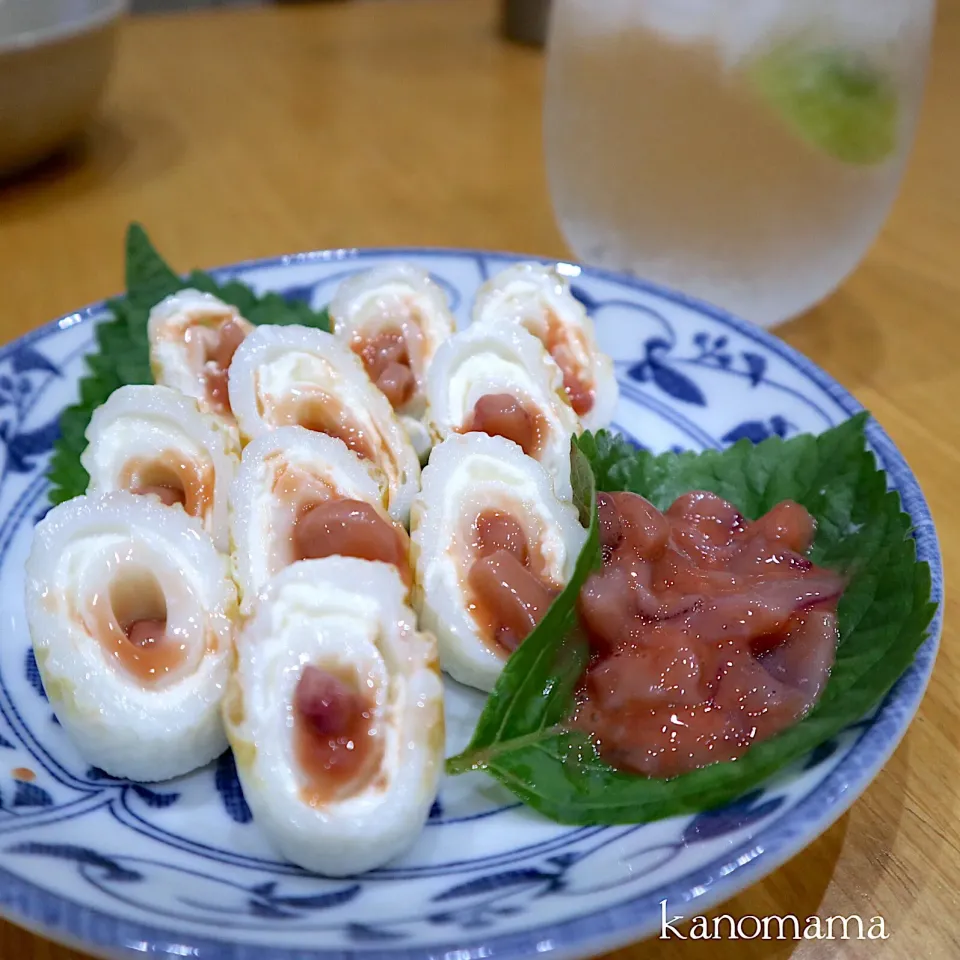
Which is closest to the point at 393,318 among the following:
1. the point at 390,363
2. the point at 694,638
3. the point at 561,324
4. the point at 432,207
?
the point at 390,363

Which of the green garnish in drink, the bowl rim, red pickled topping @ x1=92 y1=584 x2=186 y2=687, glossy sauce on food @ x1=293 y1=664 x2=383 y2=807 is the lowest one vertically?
red pickled topping @ x1=92 y1=584 x2=186 y2=687

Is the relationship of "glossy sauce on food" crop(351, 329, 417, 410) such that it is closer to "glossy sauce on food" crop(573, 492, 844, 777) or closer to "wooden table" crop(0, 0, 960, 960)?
"glossy sauce on food" crop(573, 492, 844, 777)

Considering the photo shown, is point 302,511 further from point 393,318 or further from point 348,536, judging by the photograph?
point 393,318

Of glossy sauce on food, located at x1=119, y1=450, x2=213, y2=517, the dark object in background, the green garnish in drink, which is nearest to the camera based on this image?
glossy sauce on food, located at x1=119, y1=450, x2=213, y2=517

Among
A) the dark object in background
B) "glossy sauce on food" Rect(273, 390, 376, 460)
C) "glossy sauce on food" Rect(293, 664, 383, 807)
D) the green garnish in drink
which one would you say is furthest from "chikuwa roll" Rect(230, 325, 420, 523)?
the dark object in background

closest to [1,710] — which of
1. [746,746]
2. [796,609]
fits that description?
[746,746]

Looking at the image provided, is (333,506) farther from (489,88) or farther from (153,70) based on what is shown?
(153,70)
